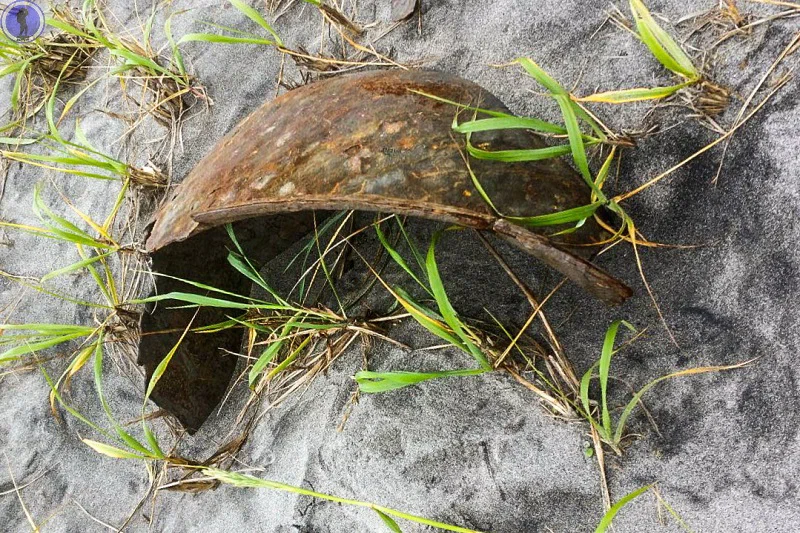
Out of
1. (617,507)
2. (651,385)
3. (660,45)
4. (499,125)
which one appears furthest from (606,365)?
(660,45)

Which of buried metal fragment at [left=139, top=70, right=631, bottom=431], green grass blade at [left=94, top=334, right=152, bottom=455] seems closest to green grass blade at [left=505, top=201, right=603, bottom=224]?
buried metal fragment at [left=139, top=70, right=631, bottom=431]

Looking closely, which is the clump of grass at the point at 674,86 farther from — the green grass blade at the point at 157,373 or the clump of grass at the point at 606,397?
the green grass blade at the point at 157,373

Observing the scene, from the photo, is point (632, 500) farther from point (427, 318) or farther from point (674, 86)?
point (674, 86)

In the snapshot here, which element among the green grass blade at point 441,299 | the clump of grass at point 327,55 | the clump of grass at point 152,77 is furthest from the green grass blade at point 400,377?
the clump of grass at point 152,77

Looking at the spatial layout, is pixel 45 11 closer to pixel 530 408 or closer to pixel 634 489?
pixel 530 408

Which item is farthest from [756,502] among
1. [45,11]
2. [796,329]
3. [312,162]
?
[45,11]

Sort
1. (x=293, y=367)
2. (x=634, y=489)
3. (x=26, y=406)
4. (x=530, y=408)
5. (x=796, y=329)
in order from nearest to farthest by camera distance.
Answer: (x=796, y=329) → (x=634, y=489) → (x=530, y=408) → (x=293, y=367) → (x=26, y=406)
